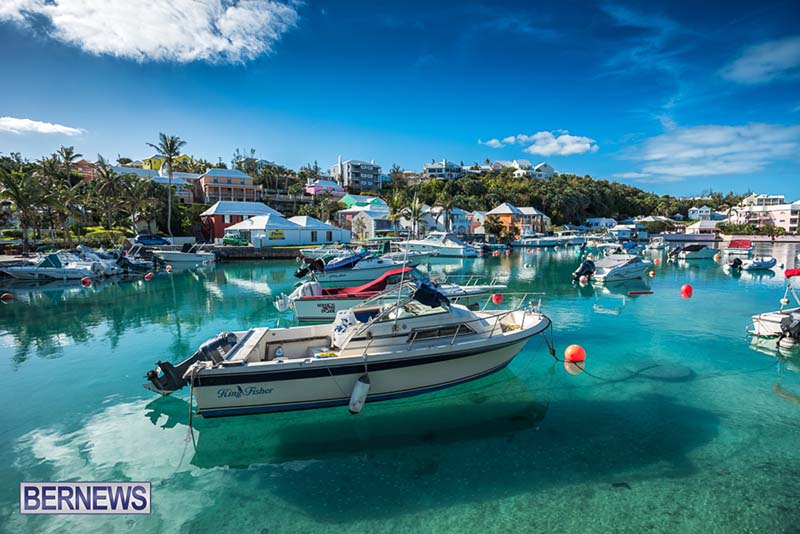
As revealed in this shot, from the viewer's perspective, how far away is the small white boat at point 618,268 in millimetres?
30594

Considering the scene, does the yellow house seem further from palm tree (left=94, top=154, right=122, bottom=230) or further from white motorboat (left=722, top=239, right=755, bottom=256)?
white motorboat (left=722, top=239, right=755, bottom=256)

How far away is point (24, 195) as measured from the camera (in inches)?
1487

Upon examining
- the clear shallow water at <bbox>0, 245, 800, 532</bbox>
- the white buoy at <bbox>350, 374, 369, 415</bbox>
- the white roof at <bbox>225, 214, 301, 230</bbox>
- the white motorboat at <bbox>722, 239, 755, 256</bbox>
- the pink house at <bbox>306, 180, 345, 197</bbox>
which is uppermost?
the pink house at <bbox>306, 180, 345, 197</bbox>

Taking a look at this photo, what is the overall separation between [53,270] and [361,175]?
10333 centimetres

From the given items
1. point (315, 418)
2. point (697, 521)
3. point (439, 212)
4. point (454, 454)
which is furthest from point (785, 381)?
point (439, 212)

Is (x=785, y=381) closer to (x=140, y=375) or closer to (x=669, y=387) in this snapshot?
(x=669, y=387)

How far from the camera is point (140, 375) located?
12086 mm

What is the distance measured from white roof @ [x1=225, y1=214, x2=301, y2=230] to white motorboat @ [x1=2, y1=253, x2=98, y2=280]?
22.1 metres

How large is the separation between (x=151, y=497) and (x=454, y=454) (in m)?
5.48

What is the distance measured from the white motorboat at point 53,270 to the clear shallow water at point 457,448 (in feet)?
68.1

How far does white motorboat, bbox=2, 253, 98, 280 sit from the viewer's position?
1228 inches

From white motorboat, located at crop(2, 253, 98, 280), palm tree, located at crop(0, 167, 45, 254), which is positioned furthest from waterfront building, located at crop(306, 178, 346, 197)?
white motorboat, located at crop(2, 253, 98, 280)

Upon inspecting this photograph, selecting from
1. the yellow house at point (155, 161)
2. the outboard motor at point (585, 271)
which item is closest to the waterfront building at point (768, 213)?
the outboard motor at point (585, 271)

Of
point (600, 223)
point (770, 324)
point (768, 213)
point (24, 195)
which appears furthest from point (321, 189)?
point (768, 213)
